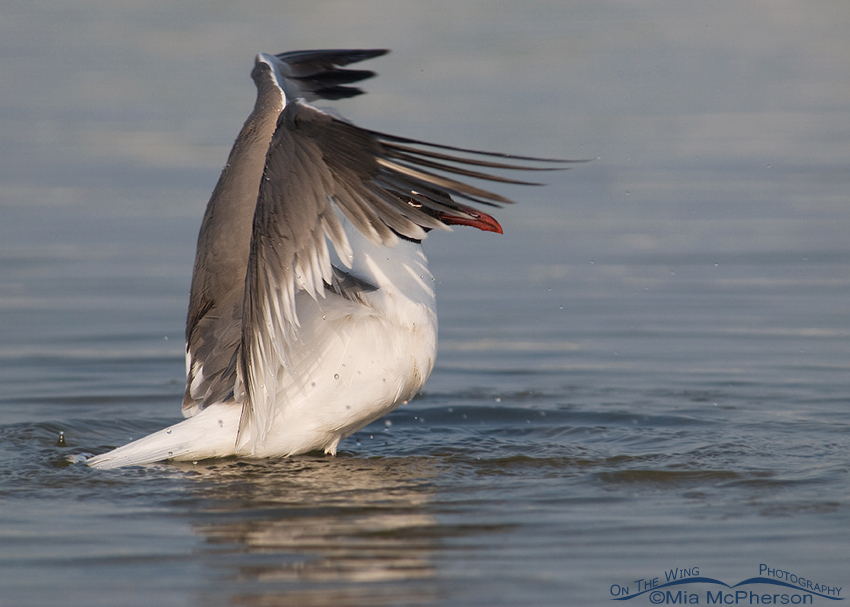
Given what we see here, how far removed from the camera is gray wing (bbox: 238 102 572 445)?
4617 mm

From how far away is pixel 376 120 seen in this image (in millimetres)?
12016

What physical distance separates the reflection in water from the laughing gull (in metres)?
0.25

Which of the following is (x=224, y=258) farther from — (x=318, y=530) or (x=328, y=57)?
(x=318, y=530)

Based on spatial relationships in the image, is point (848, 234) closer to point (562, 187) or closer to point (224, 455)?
point (562, 187)

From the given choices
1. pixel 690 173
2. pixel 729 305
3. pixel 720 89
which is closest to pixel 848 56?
pixel 720 89

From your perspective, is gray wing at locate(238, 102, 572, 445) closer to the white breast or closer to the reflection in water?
the white breast

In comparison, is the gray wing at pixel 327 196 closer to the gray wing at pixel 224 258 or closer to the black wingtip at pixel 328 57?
the gray wing at pixel 224 258

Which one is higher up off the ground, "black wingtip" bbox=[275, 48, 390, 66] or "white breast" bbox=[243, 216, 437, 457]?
"black wingtip" bbox=[275, 48, 390, 66]

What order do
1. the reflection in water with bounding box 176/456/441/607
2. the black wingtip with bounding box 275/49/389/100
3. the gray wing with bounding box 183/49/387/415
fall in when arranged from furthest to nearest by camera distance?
the black wingtip with bounding box 275/49/389/100 → the gray wing with bounding box 183/49/387/415 → the reflection in water with bounding box 176/456/441/607

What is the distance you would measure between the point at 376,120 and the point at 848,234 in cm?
471

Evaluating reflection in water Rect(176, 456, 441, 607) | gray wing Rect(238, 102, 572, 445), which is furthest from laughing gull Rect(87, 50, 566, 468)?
reflection in water Rect(176, 456, 441, 607)

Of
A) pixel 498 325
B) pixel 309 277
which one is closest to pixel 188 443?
pixel 309 277

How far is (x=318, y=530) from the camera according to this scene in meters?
4.80

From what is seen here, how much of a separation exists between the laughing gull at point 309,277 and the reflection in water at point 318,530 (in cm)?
25
